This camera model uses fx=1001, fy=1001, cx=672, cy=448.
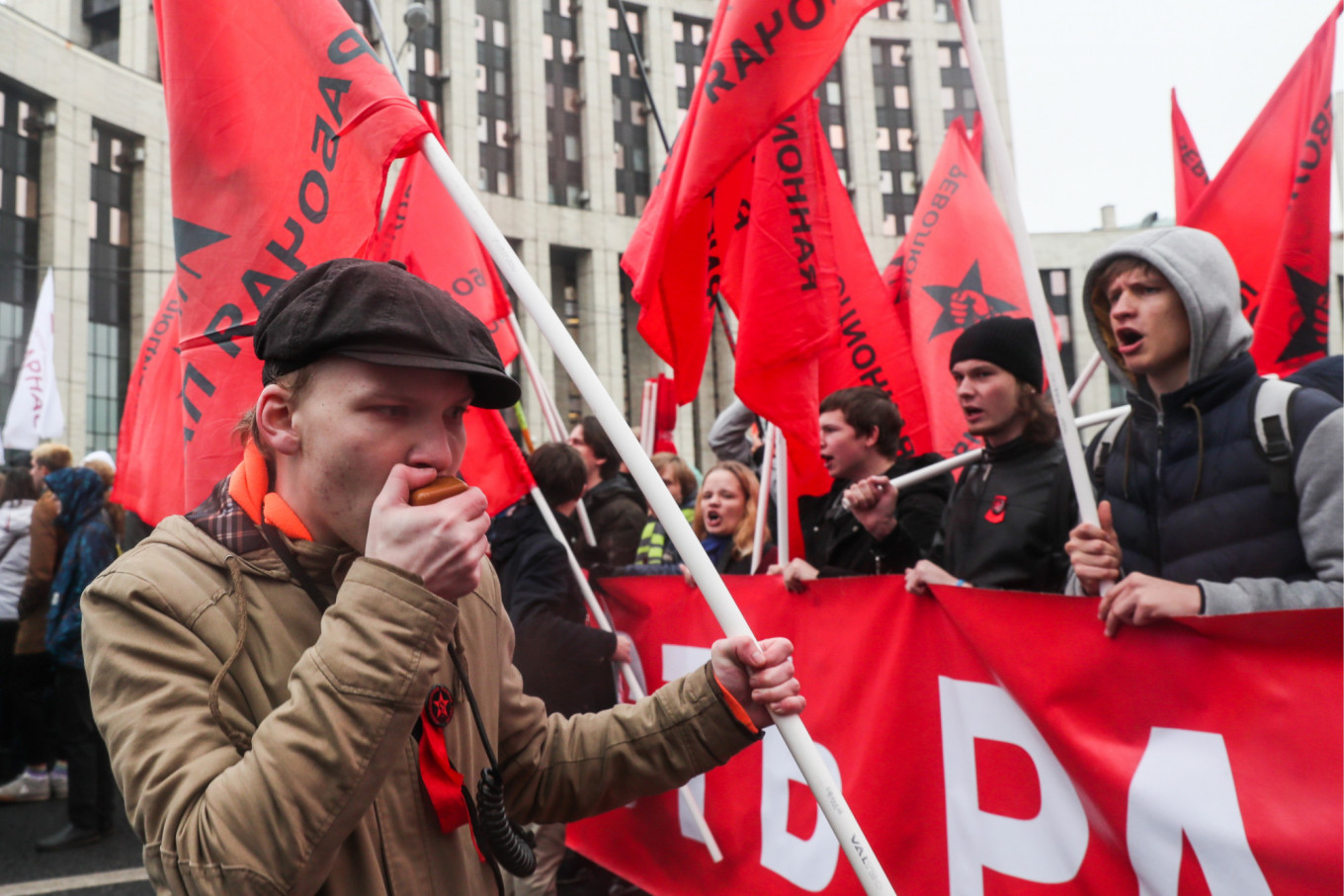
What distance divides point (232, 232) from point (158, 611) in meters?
1.89

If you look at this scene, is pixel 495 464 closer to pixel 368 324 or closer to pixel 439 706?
pixel 439 706

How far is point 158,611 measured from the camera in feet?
4.26

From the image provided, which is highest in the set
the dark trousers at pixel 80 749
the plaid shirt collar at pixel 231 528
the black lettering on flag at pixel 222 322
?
the black lettering on flag at pixel 222 322

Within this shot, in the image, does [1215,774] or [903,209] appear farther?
[903,209]

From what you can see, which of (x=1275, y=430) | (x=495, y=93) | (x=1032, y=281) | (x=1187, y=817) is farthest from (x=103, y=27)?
(x=1187, y=817)

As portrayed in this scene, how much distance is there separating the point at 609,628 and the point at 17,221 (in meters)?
26.9

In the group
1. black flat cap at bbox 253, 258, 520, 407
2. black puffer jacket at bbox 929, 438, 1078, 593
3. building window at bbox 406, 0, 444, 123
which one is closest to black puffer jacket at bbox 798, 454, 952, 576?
black puffer jacket at bbox 929, 438, 1078, 593

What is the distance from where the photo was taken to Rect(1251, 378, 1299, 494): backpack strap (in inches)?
87.3

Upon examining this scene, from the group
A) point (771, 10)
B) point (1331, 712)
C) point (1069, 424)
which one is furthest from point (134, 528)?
point (1331, 712)

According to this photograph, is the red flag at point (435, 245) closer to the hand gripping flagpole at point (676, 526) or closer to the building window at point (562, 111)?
the hand gripping flagpole at point (676, 526)

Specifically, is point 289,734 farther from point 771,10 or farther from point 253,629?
point 771,10

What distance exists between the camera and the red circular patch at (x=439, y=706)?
1464mm

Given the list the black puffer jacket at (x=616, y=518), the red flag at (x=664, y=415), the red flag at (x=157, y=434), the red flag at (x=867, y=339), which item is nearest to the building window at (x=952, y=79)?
the red flag at (x=664, y=415)

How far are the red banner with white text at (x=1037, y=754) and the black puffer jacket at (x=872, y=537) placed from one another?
49 centimetres
